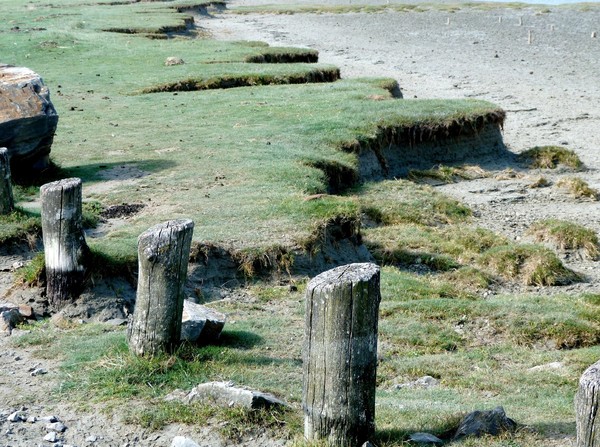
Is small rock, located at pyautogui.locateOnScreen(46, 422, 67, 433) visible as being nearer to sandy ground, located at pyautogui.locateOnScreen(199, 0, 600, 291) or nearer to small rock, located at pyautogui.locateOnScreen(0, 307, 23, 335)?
small rock, located at pyautogui.locateOnScreen(0, 307, 23, 335)

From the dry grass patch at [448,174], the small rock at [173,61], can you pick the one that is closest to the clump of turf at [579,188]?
the dry grass patch at [448,174]

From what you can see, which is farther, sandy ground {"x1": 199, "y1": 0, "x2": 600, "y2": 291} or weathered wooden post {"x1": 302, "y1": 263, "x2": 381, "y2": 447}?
sandy ground {"x1": 199, "y1": 0, "x2": 600, "y2": 291}

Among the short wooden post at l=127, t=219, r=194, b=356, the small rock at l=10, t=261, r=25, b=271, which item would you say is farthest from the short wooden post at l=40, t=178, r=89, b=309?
the short wooden post at l=127, t=219, r=194, b=356

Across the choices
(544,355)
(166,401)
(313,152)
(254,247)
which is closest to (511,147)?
(313,152)

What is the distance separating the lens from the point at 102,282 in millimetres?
11422

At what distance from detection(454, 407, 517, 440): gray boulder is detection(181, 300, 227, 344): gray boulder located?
3.04m

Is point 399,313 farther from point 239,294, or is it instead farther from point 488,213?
point 488,213

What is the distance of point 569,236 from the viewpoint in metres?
15.8

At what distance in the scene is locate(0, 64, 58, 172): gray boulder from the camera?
14352 mm

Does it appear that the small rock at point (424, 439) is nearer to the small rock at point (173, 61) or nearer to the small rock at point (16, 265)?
the small rock at point (16, 265)

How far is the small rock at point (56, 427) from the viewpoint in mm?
7316

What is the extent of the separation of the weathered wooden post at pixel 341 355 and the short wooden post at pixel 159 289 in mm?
2058

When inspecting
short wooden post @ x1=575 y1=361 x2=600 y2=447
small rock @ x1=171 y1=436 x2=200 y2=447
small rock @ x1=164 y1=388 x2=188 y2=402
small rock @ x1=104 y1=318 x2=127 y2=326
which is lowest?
small rock @ x1=104 y1=318 x2=127 y2=326

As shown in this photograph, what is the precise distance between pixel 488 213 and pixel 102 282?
29.1 ft
